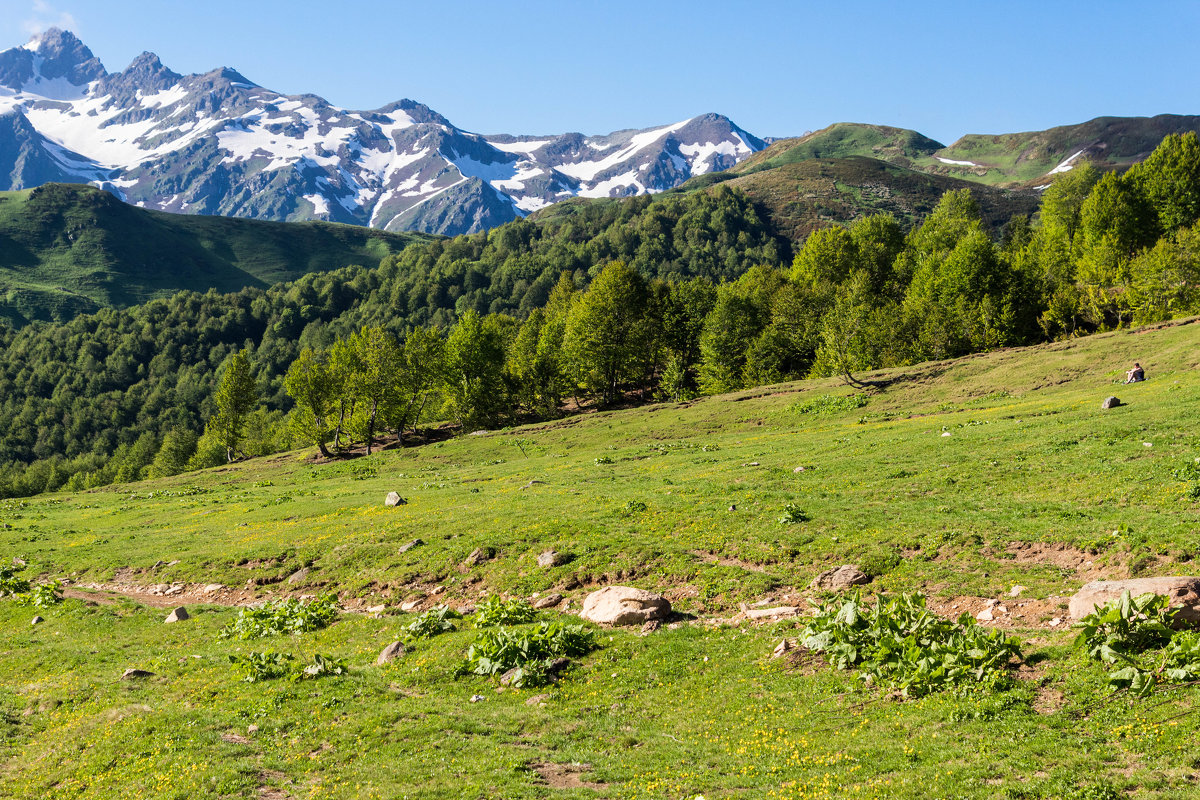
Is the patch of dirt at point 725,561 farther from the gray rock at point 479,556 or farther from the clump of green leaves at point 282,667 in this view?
the clump of green leaves at point 282,667

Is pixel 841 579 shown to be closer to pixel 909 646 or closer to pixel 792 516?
pixel 792 516

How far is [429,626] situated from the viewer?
2153 centimetres

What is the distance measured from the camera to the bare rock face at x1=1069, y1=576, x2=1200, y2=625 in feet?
43.3

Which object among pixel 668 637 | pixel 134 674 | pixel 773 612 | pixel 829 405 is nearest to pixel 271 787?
pixel 134 674

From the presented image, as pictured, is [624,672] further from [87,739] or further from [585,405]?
[585,405]

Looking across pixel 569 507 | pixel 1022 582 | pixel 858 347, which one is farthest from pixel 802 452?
pixel 858 347

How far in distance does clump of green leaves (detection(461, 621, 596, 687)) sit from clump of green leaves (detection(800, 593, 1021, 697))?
6552 millimetres

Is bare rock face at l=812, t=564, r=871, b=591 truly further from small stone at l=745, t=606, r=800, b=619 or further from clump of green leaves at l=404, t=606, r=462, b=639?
clump of green leaves at l=404, t=606, r=462, b=639

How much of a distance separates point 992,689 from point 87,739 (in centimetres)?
2121

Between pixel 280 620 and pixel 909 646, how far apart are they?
71.6 ft

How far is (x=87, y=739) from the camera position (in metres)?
15.8

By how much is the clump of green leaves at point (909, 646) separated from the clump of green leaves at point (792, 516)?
31.2 ft

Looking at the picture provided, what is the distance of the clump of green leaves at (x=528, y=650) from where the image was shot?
17.5m

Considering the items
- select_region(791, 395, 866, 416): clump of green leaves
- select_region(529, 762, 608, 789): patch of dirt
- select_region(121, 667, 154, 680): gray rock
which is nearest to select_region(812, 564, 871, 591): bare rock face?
select_region(529, 762, 608, 789): patch of dirt
